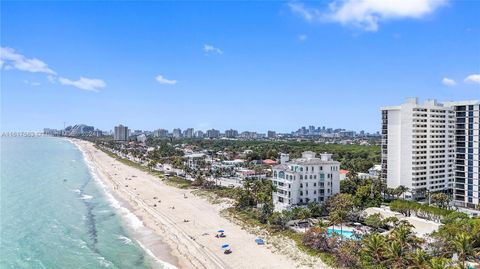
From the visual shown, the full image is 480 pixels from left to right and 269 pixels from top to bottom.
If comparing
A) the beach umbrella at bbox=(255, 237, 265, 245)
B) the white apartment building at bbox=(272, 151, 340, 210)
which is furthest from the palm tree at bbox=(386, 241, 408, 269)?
the white apartment building at bbox=(272, 151, 340, 210)

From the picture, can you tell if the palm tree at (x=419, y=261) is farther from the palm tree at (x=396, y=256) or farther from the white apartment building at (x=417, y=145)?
the white apartment building at (x=417, y=145)

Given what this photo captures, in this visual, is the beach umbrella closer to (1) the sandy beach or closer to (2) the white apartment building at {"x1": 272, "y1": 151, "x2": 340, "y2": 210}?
(1) the sandy beach

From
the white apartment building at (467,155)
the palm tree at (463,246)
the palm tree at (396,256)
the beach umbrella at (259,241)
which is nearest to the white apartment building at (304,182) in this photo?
the beach umbrella at (259,241)

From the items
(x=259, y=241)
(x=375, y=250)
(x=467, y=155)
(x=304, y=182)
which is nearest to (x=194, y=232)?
(x=259, y=241)

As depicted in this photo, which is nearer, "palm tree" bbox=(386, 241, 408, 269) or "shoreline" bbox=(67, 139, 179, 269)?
"palm tree" bbox=(386, 241, 408, 269)

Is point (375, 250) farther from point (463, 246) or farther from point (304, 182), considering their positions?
point (304, 182)
